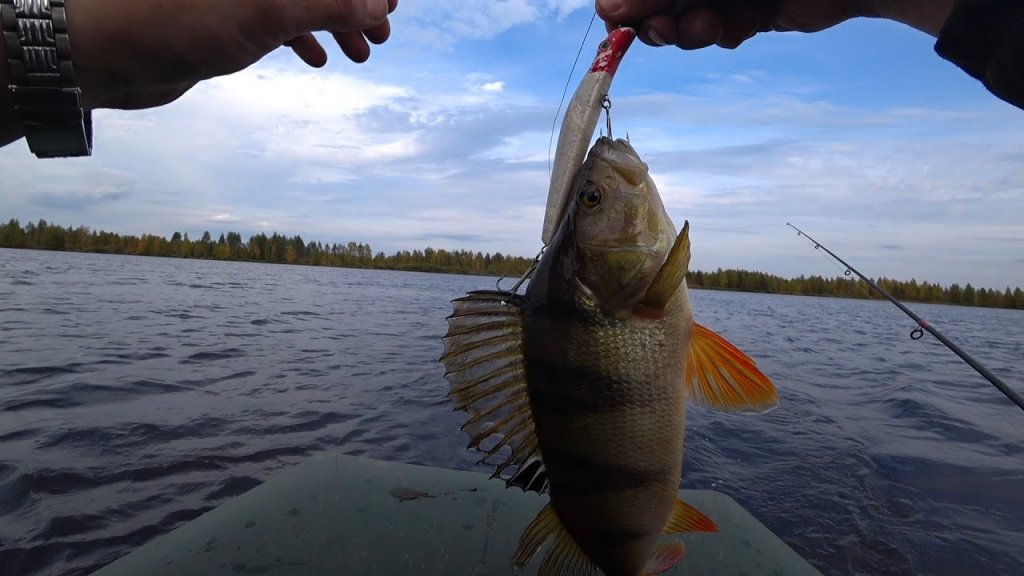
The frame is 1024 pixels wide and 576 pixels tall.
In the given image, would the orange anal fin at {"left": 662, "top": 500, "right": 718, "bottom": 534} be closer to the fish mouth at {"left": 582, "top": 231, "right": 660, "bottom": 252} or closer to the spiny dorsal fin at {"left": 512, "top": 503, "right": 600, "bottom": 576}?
the spiny dorsal fin at {"left": 512, "top": 503, "right": 600, "bottom": 576}

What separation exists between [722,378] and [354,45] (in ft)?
7.02

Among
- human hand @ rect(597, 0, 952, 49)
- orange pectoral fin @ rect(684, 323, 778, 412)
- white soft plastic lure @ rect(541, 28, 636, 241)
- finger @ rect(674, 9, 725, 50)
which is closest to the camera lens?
orange pectoral fin @ rect(684, 323, 778, 412)

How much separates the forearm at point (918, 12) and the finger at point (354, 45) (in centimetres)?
283

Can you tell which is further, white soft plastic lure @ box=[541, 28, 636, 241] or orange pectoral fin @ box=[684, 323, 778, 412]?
white soft plastic lure @ box=[541, 28, 636, 241]

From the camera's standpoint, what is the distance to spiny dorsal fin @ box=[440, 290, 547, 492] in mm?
1879

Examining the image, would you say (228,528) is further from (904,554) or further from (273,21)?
(904,554)

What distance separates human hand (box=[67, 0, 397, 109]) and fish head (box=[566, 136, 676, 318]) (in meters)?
1.16

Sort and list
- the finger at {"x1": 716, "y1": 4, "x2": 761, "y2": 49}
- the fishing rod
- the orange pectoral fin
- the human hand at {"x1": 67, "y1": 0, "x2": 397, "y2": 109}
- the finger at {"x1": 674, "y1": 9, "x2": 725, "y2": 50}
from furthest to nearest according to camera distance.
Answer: the fishing rod
the finger at {"x1": 716, "y1": 4, "x2": 761, "y2": 49}
the finger at {"x1": 674, "y1": 9, "x2": 725, "y2": 50}
the orange pectoral fin
the human hand at {"x1": 67, "y1": 0, "x2": 397, "y2": 109}

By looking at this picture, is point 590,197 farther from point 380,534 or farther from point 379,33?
point 380,534

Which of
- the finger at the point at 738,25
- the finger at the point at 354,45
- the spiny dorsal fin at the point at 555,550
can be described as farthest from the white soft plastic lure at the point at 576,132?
the finger at the point at 738,25

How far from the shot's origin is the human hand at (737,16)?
287cm

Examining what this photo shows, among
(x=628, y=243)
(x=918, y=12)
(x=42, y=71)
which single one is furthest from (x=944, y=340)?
(x=42, y=71)

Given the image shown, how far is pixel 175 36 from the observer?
1.94 metres

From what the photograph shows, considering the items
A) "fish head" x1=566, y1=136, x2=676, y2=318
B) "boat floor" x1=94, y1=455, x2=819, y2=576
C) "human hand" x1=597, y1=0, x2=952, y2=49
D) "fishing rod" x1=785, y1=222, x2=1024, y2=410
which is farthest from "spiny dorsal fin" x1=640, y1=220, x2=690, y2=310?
"fishing rod" x1=785, y1=222, x2=1024, y2=410
